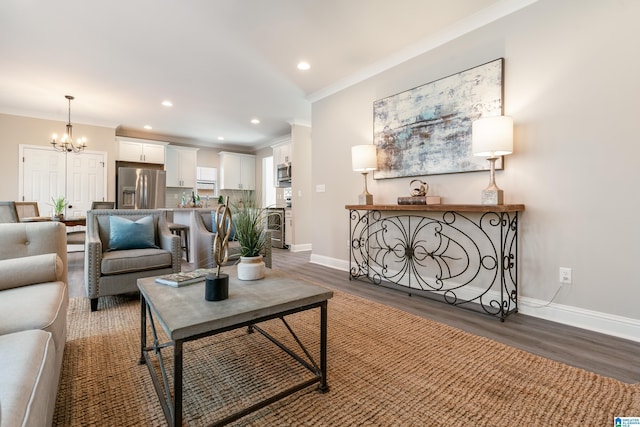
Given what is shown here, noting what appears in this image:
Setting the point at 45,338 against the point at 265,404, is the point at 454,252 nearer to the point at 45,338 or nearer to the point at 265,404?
the point at 265,404

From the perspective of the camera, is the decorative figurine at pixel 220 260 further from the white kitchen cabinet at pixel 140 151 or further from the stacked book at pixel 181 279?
the white kitchen cabinet at pixel 140 151

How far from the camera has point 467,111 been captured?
2.77 meters

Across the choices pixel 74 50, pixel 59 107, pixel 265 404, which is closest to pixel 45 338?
pixel 265 404

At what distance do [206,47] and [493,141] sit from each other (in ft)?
9.87

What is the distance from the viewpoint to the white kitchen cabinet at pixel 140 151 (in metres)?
6.32

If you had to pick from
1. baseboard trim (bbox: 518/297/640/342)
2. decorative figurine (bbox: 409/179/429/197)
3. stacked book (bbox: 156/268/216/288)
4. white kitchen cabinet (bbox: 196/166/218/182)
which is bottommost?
baseboard trim (bbox: 518/297/640/342)

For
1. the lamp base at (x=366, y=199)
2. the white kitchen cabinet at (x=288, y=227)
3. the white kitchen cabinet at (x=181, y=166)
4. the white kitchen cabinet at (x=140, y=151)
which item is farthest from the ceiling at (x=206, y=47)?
the white kitchen cabinet at (x=288, y=227)

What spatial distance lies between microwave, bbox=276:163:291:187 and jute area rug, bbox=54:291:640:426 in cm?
459

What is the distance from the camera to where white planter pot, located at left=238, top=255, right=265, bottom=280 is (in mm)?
1642

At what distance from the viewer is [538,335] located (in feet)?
6.73

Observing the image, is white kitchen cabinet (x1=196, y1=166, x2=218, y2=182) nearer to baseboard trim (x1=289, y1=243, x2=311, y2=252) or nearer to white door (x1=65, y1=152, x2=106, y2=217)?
white door (x1=65, y1=152, x2=106, y2=217)

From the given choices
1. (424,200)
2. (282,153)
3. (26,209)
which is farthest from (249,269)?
(282,153)

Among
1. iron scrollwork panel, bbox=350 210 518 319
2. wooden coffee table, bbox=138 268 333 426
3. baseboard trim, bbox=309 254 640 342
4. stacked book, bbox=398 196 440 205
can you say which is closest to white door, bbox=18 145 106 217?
iron scrollwork panel, bbox=350 210 518 319

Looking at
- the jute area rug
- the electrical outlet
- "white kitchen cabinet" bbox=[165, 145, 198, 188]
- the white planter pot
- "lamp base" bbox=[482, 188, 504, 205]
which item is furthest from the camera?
"white kitchen cabinet" bbox=[165, 145, 198, 188]
